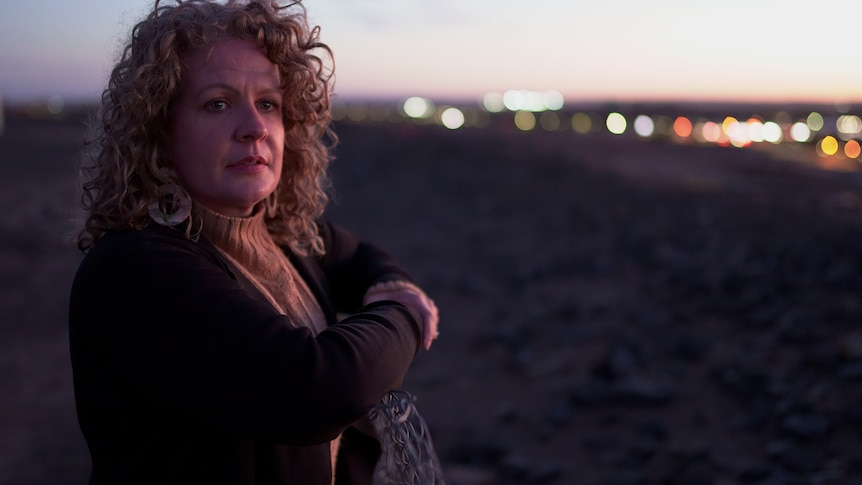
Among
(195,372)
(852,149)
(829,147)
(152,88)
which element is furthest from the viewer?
(829,147)

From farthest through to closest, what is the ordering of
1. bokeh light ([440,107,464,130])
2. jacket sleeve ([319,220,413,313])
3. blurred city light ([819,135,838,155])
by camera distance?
bokeh light ([440,107,464,130]) → blurred city light ([819,135,838,155]) → jacket sleeve ([319,220,413,313])

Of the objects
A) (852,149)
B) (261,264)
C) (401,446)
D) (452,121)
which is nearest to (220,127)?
(261,264)

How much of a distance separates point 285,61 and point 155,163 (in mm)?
491

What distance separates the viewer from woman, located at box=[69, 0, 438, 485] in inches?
63.9

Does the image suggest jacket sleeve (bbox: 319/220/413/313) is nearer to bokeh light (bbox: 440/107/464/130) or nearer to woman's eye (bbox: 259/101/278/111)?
woman's eye (bbox: 259/101/278/111)

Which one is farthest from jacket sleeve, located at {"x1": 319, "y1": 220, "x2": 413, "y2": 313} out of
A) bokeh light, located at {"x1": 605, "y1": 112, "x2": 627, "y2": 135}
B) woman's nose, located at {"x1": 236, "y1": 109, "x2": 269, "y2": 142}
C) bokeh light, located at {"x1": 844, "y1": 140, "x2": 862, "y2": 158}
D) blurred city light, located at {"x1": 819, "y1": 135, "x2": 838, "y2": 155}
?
bokeh light, located at {"x1": 605, "y1": 112, "x2": 627, "y2": 135}

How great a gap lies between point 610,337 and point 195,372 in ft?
21.8

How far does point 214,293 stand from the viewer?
1.66 metres

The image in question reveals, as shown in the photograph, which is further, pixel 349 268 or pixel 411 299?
pixel 349 268

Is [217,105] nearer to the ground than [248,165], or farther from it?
farther from it

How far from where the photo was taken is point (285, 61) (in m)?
2.12

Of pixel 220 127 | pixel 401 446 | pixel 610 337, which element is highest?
pixel 220 127

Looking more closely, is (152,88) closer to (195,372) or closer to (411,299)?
(195,372)

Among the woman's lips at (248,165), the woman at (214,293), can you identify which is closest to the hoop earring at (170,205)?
the woman at (214,293)
